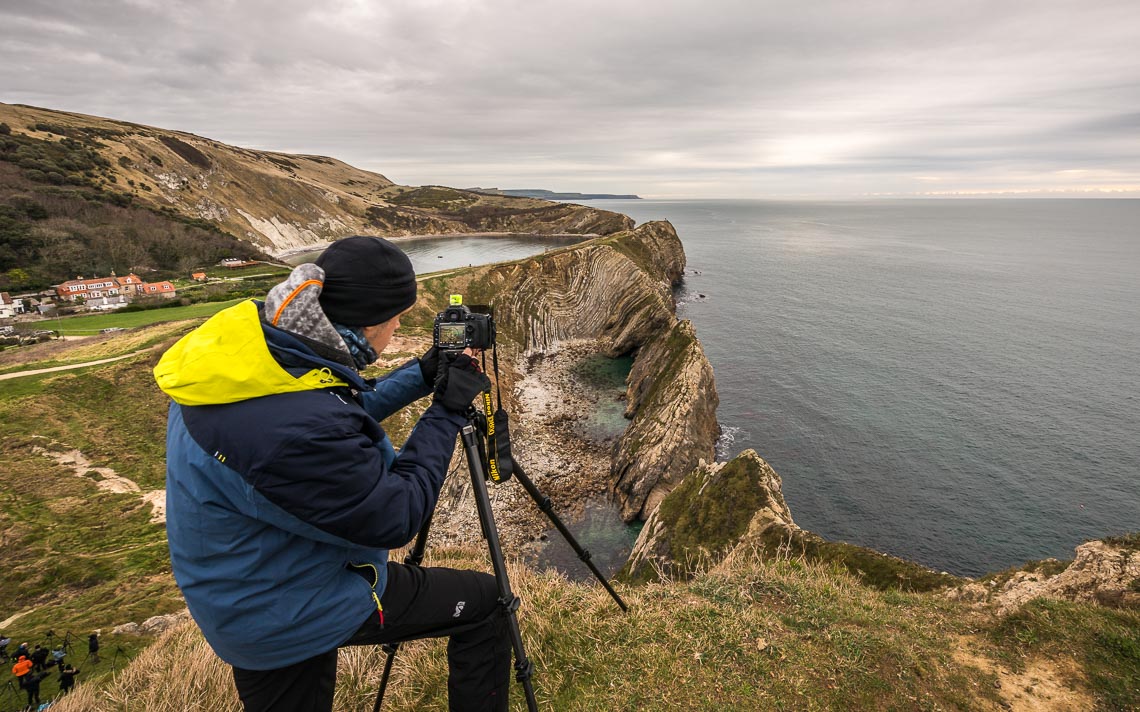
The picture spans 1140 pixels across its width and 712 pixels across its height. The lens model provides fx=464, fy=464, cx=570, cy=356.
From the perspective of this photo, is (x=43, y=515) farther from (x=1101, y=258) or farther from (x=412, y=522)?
(x=1101, y=258)

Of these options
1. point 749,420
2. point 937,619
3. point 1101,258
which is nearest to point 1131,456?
point 749,420

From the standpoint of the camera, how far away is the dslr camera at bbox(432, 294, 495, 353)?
132 inches

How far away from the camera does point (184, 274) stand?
63.2m

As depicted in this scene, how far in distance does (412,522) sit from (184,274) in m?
80.8

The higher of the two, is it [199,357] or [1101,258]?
[1101,258]

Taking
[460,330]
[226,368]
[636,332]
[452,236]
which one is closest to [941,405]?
[636,332]

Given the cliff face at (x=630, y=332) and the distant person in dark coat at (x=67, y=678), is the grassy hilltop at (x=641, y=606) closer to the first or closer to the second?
the distant person in dark coat at (x=67, y=678)

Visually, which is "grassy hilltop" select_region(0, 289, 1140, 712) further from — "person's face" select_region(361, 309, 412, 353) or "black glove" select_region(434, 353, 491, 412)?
"person's face" select_region(361, 309, 412, 353)

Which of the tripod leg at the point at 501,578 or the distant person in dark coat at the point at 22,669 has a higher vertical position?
Result: the tripod leg at the point at 501,578

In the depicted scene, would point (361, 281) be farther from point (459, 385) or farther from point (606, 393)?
point (606, 393)

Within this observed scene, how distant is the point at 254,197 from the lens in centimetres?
12006

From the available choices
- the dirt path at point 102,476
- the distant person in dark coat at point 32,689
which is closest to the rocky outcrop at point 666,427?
the distant person in dark coat at point 32,689

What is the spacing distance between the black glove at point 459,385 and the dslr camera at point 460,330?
0.68 ft

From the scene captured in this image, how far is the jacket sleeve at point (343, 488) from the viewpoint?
6.17 ft
